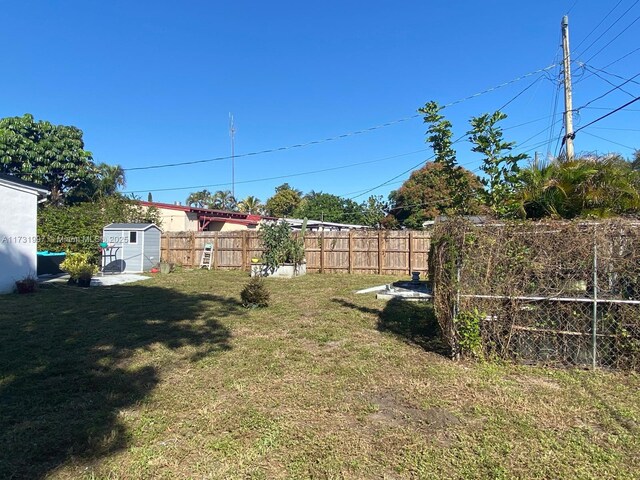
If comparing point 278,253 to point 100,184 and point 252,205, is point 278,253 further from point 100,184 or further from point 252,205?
point 252,205

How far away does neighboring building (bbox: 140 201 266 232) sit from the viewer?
73.6 ft

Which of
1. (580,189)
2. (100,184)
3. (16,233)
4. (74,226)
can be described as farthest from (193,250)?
(580,189)

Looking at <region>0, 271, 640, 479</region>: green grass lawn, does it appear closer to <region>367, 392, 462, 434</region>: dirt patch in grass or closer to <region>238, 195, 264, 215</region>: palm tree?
<region>367, 392, 462, 434</region>: dirt patch in grass

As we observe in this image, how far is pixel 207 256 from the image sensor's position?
18000 mm

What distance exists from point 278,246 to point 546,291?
11.1 meters

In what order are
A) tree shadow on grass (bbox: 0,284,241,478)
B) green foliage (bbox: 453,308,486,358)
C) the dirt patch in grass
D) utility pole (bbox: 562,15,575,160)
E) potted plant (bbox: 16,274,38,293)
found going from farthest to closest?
utility pole (bbox: 562,15,575,160) < potted plant (bbox: 16,274,38,293) < green foliage (bbox: 453,308,486,358) < the dirt patch in grass < tree shadow on grass (bbox: 0,284,241,478)

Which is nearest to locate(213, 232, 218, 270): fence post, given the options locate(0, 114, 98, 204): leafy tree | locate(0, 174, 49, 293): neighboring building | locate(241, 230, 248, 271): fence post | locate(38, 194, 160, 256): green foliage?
locate(241, 230, 248, 271): fence post

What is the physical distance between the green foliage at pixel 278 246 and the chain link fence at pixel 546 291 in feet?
34.1

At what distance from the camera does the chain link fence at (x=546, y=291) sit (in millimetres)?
4055

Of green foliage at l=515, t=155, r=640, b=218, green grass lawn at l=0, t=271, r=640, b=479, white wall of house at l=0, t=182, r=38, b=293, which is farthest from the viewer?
white wall of house at l=0, t=182, r=38, b=293

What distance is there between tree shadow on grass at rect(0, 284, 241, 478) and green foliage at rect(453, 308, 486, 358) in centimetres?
313

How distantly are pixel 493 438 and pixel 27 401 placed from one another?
4019 mm

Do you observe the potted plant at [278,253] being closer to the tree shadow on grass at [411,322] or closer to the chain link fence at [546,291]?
the tree shadow on grass at [411,322]

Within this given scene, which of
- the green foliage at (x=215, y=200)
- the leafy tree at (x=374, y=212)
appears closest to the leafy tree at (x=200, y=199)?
the green foliage at (x=215, y=200)
